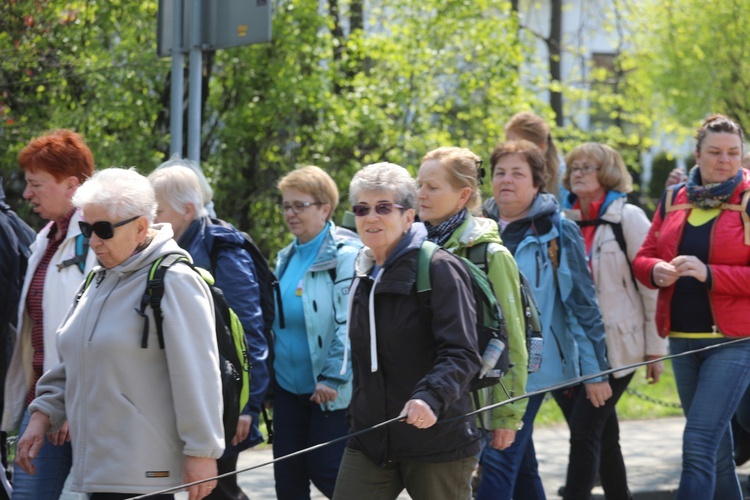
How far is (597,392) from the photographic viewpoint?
627 cm

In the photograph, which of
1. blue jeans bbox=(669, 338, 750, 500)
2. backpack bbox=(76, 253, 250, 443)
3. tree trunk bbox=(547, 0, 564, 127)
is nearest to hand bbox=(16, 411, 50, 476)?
backpack bbox=(76, 253, 250, 443)

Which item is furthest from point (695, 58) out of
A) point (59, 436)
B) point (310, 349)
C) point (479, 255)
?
point (59, 436)

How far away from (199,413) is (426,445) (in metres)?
0.85

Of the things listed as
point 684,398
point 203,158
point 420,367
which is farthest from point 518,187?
point 203,158

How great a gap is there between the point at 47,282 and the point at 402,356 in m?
1.74

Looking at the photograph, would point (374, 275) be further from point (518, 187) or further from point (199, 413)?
point (518, 187)

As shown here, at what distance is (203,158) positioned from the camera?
33.0 feet

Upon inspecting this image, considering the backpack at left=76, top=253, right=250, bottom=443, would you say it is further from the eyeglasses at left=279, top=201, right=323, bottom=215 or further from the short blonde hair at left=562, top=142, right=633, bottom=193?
the short blonde hair at left=562, top=142, right=633, bottom=193

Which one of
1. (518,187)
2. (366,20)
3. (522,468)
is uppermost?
(366,20)

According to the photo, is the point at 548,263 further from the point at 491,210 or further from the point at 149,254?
the point at 149,254

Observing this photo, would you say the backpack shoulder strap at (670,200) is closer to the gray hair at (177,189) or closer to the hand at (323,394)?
the hand at (323,394)

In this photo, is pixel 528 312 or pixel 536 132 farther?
pixel 536 132

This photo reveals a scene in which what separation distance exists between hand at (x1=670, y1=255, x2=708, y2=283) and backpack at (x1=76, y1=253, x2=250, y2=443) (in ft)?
7.72

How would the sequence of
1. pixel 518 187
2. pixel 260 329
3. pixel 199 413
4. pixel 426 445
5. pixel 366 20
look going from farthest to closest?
pixel 366 20, pixel 518 187, pixel 260 329, pixel 426 445, pixel 199 413
